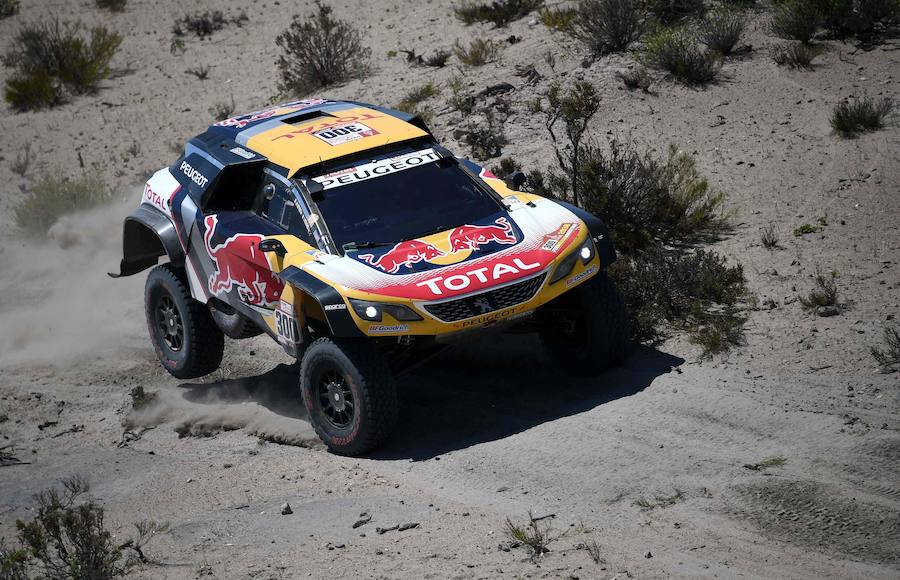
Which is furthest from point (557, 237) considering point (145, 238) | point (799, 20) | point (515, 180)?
point (799, 20)

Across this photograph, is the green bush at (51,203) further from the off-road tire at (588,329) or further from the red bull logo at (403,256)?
the off-road tire at (588,329)

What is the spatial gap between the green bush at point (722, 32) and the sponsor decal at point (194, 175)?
25.5ft

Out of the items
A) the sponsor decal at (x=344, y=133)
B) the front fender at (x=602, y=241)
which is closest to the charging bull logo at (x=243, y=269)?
the sponsor decal at (x=344, y=133)

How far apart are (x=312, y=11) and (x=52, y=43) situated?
462 cm

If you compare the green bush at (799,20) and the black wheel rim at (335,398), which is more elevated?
the green bush at (799,20)

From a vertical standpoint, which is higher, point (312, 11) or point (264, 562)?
point (312, 11)

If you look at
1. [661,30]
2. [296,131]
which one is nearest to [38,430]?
[296,131]

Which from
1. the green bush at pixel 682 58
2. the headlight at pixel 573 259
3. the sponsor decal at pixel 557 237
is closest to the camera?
the headlight at pixel 573 259

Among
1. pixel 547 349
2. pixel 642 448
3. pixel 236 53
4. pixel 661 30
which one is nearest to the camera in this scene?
pixel 642 448

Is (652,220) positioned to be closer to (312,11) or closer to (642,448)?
(642,448)

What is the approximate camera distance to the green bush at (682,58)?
14.1 meters

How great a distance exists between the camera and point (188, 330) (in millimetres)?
9758

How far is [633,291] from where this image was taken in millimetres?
9867

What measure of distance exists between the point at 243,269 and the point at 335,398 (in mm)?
1426
